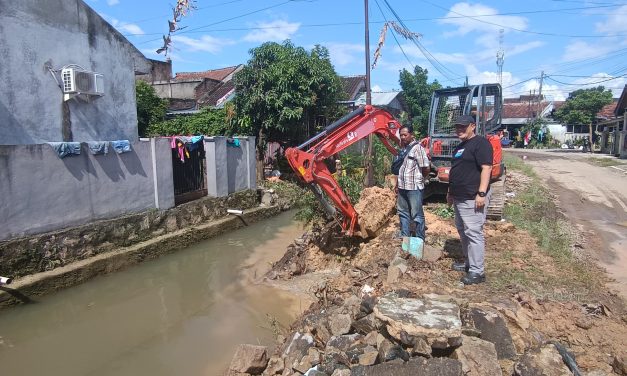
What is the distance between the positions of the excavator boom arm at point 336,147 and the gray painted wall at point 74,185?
3.67 meters

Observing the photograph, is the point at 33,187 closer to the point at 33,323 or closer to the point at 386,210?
the point at 33,323

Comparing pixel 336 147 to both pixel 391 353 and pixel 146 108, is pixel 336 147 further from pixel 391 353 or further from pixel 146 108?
pixel 146 108

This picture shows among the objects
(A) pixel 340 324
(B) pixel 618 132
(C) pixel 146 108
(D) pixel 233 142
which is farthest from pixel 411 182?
(B) pixel 618 132

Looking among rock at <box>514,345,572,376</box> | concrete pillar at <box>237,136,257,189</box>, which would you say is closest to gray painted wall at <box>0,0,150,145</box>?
concrete pillar at <box>237,136,257,189</box>

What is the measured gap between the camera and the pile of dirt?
661cm

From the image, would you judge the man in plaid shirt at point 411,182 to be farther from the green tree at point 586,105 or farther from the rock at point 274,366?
the green tree at point 586,105

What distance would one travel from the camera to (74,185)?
6.93 m

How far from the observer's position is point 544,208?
9.07 metres

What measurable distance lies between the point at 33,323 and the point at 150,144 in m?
3.96

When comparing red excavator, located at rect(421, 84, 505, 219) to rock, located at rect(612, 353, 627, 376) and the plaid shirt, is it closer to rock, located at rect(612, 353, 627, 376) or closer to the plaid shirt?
the plaid shirt

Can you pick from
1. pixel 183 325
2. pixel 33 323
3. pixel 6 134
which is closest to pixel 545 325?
pixel 183 325

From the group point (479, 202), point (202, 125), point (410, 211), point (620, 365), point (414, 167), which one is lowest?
point (620, 365)

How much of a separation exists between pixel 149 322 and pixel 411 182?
3960 millimetres

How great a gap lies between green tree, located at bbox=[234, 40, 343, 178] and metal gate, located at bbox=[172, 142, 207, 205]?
3.51 m
